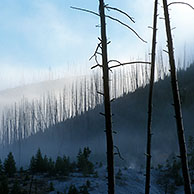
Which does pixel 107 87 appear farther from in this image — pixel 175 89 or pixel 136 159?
pixel 136 159

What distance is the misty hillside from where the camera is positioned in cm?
5119

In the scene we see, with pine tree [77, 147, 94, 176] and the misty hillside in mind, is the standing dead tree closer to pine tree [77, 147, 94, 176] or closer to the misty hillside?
pine tree [77, 147, 94, 176]

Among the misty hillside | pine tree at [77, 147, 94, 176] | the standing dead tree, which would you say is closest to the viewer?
the standing dead tree

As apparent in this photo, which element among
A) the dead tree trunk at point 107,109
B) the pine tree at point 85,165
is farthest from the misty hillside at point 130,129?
the dead tree trunk at point 107,109

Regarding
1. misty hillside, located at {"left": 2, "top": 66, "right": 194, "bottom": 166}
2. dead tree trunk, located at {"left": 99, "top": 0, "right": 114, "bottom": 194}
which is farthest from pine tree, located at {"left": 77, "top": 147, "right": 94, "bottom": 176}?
dead tree trunk, located at {"left": 99, "top": 0, "right": 114, "bottom": 194}

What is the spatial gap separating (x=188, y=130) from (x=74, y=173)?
26.1 meters

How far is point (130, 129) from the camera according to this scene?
61250mm

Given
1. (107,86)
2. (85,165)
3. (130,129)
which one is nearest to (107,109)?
(107,86)

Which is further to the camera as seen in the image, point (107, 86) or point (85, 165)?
point (85, 165)

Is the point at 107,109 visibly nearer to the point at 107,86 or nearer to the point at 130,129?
the point at 107,86

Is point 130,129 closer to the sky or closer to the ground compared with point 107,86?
closer to the sky

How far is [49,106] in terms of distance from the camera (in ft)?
262

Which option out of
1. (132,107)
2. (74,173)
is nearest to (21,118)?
(132,107)

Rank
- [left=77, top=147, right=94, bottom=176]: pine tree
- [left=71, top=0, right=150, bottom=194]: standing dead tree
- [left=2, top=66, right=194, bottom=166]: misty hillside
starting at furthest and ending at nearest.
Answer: [left=2, top=66, right=194, bottom=166]: misty hillside, [left=77, top=147, right=94, bottom=176]: pine tree, [left=71, top=0, right=150, bottom=194]: standing dead tree
